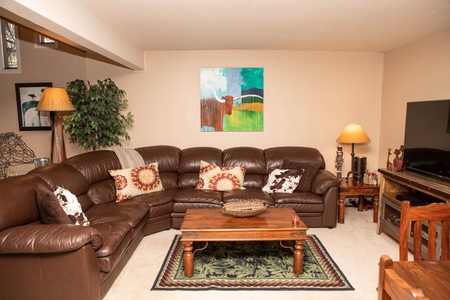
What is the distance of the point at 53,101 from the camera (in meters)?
3.71

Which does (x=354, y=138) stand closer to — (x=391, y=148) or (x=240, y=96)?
(x=391, y=148)

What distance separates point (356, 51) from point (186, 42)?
255cm

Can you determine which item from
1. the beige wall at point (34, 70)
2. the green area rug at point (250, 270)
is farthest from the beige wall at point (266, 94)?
the green area rug at point (250, 270)

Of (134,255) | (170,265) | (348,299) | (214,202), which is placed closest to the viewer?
(348,299)

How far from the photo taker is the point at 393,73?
431 centimetres

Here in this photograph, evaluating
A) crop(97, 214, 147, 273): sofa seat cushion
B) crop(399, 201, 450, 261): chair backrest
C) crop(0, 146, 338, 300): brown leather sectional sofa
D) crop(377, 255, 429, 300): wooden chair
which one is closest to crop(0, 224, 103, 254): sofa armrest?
crop(0, 146, 338, 300): brown leather sectional sofa

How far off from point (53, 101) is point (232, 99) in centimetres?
239

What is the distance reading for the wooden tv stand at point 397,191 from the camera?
9.32ft

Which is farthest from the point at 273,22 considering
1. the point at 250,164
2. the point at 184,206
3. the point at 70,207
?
the point at 70,207

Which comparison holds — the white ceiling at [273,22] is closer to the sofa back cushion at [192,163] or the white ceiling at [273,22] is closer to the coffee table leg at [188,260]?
the sofa back cushion at [192,163]

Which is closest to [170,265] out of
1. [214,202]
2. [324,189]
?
[214,202]

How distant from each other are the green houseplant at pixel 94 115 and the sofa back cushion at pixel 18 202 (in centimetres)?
160

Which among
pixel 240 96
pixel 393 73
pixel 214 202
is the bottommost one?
pixel 214 202

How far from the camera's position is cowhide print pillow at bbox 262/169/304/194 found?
390 centimetres
